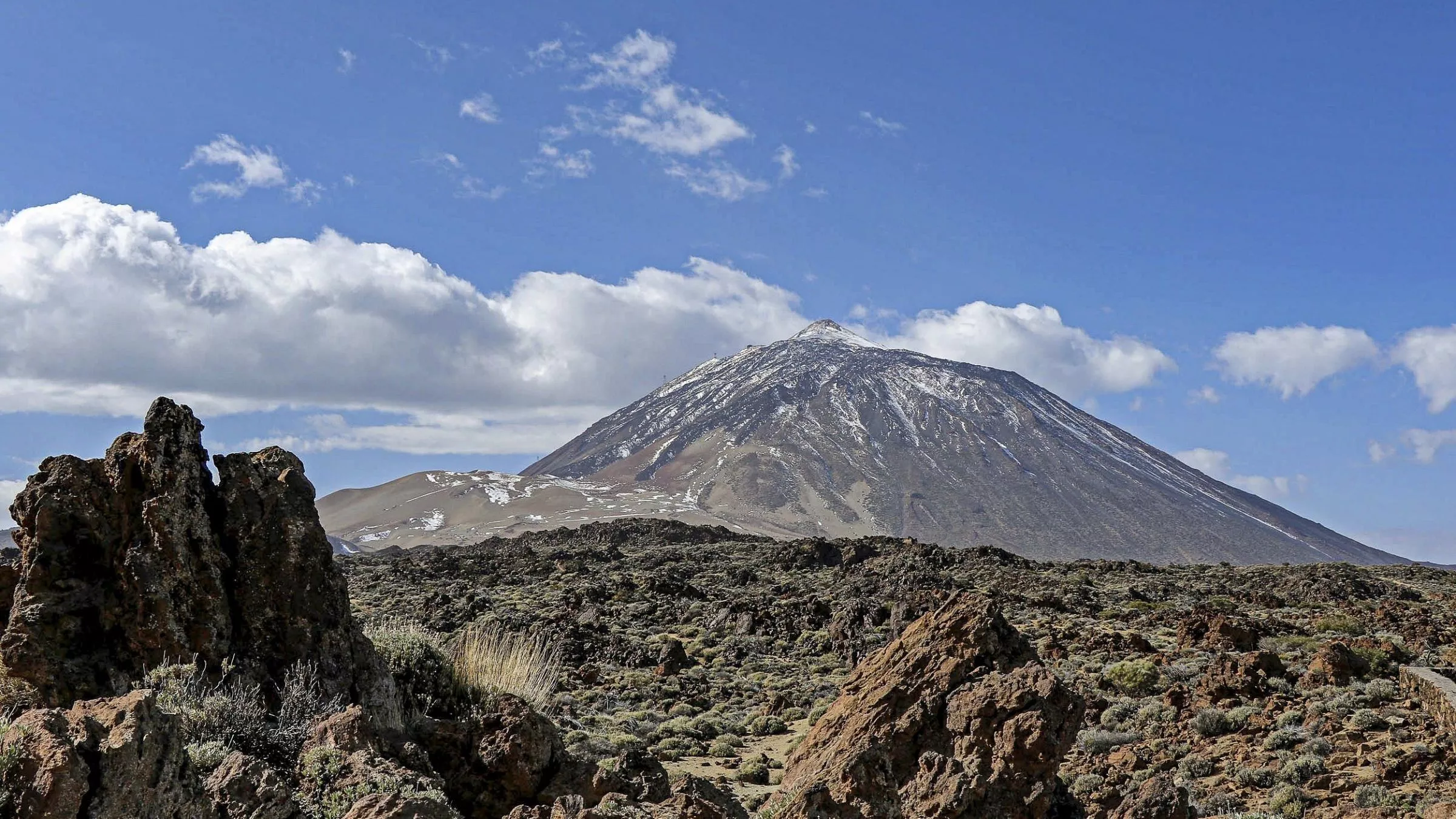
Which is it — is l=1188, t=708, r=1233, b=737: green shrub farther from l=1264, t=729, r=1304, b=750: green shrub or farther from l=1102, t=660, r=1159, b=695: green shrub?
l=1102, t=660, r=1159, b=695: green shrub

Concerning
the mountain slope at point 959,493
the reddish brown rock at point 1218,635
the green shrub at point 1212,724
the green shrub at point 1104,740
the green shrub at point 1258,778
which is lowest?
the green shrub at point 1104,740

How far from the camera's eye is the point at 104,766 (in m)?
3.61

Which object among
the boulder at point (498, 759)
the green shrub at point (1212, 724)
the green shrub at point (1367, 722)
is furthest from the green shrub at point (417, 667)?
the green shrub at point (1367, 722)

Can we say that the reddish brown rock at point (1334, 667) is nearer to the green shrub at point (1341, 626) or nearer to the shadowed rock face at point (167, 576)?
the green shrub at point (1341, 626)

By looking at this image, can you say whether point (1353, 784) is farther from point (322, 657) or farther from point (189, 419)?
point (189, 419)

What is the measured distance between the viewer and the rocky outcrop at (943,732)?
5133 millimetres

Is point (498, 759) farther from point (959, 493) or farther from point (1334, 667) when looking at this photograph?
point (959, 493)

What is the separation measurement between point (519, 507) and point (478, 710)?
490 ft

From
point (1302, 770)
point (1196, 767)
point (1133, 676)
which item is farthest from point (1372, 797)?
point (1133, 676)

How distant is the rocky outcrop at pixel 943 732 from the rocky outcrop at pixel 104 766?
2.58 m

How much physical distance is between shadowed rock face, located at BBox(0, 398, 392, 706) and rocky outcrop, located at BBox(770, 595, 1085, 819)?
114 inches

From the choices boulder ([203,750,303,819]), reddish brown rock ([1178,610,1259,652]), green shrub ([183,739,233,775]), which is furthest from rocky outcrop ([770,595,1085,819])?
reddish brown rock ([1178,610,1259,652])

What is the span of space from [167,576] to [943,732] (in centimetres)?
482

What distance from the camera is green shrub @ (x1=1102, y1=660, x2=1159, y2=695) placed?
14.3 meters
